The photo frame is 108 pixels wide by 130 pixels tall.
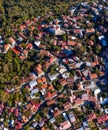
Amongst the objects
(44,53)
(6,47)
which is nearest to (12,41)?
(6,47)

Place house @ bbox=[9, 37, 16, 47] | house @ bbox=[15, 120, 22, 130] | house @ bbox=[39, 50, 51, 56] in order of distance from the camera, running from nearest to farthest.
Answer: house @ bbox=[15, 120, 22, 130] < house @ bbox=[39, 50, 51, 56] < house @ bbox=[9, 37, 16, 47]

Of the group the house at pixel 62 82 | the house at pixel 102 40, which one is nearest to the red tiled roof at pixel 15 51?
the house at pixel 62 82

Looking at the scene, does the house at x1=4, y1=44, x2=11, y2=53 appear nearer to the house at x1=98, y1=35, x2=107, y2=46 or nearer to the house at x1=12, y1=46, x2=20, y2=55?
the house at x1=12, y1=46, x2=20, y2=55

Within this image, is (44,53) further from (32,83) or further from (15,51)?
(32,83)

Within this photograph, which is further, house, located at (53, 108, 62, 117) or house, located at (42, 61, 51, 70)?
house, located at (42, 61, 51, 70)

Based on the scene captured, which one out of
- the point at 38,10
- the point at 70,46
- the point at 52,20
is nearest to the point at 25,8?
the point at 38,10

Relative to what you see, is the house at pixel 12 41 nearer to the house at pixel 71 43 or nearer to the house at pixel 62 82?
the house at pixel 71 43

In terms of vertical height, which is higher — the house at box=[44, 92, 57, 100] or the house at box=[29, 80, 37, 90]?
the house at box=[29, 80, 37, 90]

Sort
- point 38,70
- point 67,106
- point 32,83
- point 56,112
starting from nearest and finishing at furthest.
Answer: point 56,112 → point 67,106 → point 32,83 → point 38,70

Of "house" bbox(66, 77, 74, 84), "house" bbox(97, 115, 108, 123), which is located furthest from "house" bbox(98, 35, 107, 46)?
"house" bbox(97, 115, 108, 123)
